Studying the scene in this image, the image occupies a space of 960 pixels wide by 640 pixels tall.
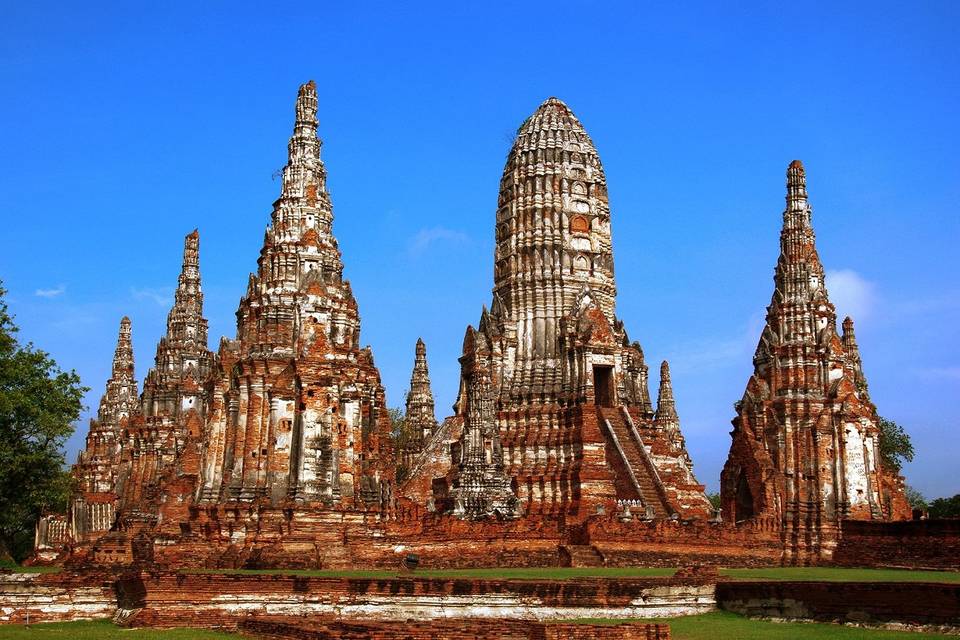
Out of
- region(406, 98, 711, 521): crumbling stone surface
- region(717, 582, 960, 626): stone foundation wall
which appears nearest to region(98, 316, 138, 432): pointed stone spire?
region(406, 98, 711, 521): crumbling stone surface

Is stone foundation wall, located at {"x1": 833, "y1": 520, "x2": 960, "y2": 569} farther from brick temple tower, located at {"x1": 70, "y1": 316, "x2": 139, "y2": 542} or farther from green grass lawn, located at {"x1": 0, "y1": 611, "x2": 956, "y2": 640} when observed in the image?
brick temple tower, located at {"x1": 70, "y1": 316, "x2": 139, "y2": 542}

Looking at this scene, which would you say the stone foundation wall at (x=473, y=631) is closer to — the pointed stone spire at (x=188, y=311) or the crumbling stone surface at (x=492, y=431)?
the crumbling stone surface at (x=492, y=431)

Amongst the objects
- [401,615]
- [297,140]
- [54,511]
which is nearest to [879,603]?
[401,615]

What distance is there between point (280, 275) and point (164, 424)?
16329mm

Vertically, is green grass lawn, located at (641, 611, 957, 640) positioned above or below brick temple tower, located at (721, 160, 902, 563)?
below

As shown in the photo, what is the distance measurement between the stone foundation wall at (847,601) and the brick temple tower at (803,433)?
1599 centimetres

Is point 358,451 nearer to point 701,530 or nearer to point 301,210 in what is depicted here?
point 301,210

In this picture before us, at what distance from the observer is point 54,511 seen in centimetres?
5225

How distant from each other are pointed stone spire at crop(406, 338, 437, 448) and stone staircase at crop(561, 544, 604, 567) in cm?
1421

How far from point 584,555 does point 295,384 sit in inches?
350

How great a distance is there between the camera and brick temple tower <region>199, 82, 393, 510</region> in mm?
27047

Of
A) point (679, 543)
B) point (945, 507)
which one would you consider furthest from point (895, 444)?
point (679, 543)

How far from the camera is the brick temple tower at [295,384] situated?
88.7 feet

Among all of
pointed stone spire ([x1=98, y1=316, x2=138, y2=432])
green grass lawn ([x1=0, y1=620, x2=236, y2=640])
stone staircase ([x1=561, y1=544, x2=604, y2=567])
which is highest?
pointed stone spire ([x1=98, y1=316, x2=138, y2=432])
